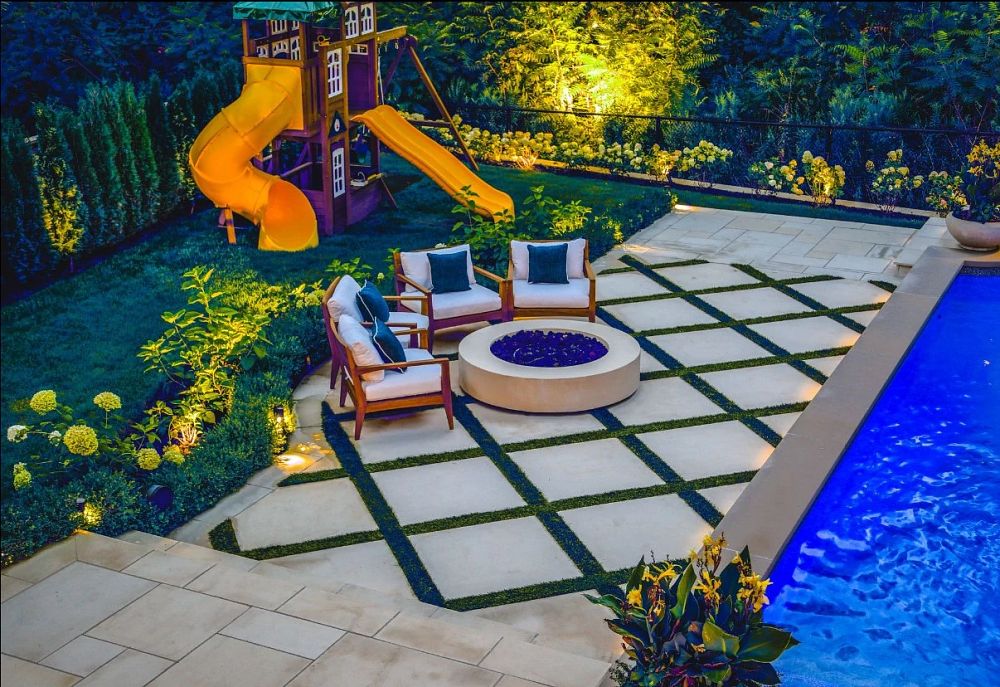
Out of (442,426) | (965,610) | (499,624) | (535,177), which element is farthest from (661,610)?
(535,177)

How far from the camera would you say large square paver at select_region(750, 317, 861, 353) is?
1145cm

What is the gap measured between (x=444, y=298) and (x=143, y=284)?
14.1ft

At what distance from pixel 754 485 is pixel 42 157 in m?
9.79

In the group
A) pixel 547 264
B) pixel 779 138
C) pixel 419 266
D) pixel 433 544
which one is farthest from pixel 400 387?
pixel 779 138

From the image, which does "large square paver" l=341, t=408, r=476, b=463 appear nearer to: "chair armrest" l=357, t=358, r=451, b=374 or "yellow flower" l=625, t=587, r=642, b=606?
"chair armrest" l=357, t=358, r=451, b=374

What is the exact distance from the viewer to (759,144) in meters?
18.9

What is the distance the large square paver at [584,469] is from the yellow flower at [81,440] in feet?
10.4

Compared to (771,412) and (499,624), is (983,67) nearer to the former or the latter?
(771,412)

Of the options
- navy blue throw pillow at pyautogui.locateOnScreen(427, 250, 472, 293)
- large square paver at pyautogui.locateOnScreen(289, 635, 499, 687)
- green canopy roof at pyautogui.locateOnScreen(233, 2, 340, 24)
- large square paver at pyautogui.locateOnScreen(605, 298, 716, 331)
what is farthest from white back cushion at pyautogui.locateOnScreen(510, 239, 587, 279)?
large square paver at pyautogui.locateOnScreen(289, 635, 499, 687)

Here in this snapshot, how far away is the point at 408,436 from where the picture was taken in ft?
31.4

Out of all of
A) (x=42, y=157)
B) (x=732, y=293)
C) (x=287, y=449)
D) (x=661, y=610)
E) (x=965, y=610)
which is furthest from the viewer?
(x=42, y=157)

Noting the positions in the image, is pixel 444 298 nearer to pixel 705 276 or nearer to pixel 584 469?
pixel 584 469

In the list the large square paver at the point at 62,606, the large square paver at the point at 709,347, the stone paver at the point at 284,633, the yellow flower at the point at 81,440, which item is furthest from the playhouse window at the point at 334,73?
the stone paver at the point at 284,633

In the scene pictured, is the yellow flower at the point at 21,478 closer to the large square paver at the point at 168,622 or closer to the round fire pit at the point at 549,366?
the large square paver at the point at 168,622
